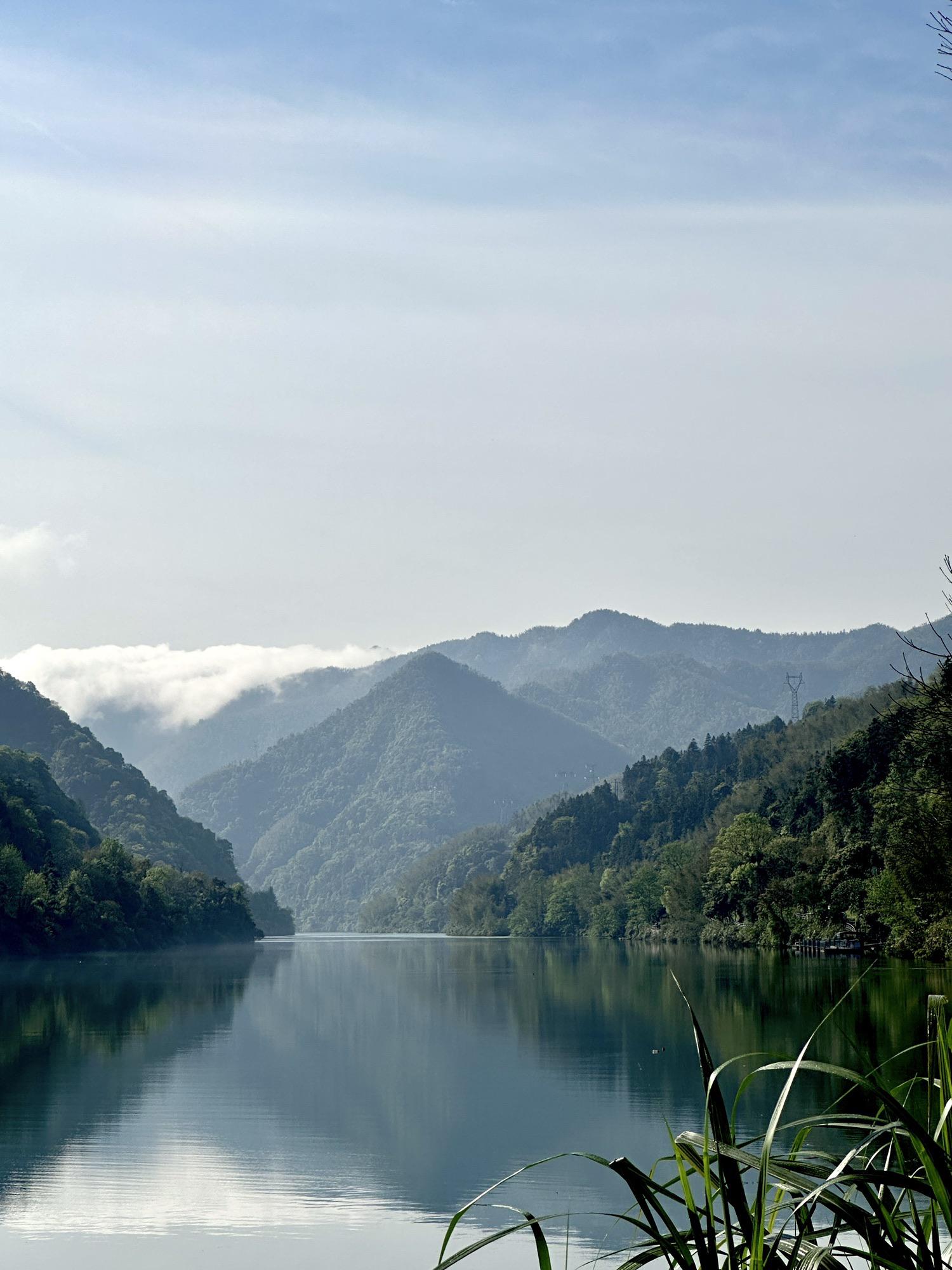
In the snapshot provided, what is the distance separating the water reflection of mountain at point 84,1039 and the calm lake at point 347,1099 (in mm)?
132

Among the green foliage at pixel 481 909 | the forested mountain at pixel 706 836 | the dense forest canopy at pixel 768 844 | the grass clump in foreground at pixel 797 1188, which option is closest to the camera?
the grass clump in foreground at pixel 797 1188

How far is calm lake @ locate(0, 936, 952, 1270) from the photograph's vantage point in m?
18.6

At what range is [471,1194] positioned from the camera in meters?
20.7

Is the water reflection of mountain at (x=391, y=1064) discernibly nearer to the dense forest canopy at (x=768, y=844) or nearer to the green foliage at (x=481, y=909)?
the dense forest canopy at (x=768, y=844)

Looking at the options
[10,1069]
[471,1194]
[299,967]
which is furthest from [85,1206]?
[299,967]

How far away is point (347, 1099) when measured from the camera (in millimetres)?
32281

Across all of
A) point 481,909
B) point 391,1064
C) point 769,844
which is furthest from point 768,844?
point 481,909

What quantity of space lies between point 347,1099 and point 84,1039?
1260 cm

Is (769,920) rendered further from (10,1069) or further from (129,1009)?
(10,1069)

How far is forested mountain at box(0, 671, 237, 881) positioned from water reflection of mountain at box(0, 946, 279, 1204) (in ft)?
284

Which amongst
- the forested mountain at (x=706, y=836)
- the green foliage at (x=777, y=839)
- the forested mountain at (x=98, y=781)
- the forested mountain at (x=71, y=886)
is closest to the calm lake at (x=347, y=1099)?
the green foliage at (x=777, y=839)

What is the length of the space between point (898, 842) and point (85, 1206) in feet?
172

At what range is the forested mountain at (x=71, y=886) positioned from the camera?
94625mm

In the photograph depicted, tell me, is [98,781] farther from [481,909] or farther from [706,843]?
[706,843]
